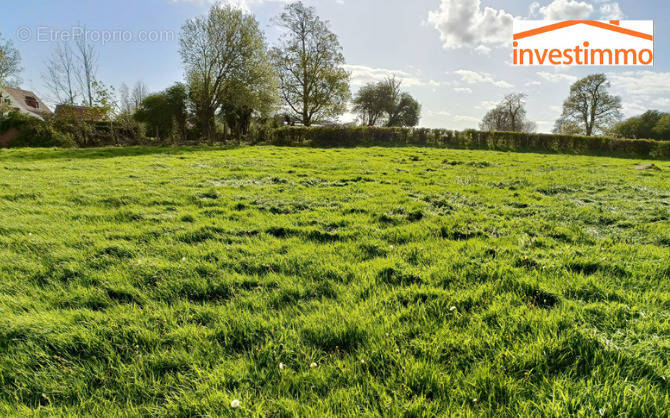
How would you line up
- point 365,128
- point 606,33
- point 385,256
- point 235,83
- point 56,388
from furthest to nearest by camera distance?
1. point 365,128
2. point 235,83
3. point 606,33
4. point 385,256
5. point 56,388

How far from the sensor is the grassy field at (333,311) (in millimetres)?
2047

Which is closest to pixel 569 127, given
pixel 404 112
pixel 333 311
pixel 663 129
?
pixel 663 129

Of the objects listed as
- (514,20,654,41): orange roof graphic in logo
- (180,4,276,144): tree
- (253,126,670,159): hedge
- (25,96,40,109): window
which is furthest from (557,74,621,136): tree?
(25,96,40,109): window

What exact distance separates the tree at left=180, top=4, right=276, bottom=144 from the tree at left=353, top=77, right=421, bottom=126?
34768 millimetres

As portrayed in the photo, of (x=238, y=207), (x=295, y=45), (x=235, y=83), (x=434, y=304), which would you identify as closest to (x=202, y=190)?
(x=238, y=207)

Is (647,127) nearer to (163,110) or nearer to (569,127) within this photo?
(569,127)

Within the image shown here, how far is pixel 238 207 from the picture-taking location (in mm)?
7023

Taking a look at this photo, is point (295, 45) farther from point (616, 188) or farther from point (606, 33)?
point (616, 188)

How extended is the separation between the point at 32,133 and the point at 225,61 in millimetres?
16977

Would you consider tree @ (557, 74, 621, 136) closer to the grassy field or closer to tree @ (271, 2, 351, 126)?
tree @ (271, 2, 351, 126)

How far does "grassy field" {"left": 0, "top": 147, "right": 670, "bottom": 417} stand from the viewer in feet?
6.72

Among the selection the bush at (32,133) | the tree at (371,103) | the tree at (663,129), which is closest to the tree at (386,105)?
the tree at (371,103)

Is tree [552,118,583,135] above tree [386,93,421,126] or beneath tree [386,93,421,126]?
beneath

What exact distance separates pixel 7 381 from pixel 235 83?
27.3 metres
